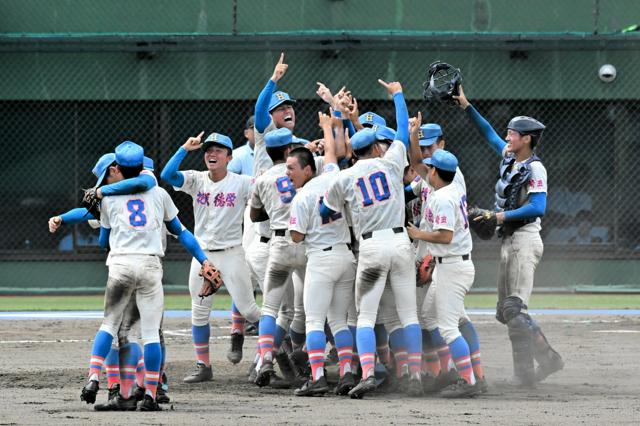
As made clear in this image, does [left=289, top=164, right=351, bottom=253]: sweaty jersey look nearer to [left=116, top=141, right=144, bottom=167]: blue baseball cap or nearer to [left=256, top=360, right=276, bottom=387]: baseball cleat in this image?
[left=256, top=360, right=276, bottom=387]: baseball cleat

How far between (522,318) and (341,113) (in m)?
2.26

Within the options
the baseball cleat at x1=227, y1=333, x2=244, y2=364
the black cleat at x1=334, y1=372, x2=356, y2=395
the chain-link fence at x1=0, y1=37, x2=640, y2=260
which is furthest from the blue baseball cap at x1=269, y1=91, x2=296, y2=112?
the chain-link fence at x1=0, y1=37, x2=640, y2=260

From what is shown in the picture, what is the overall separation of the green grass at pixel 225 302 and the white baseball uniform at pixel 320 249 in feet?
25.1

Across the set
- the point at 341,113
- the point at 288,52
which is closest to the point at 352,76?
the point at 288,52

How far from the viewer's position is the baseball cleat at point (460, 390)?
9.78 m

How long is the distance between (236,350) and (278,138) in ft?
6.83

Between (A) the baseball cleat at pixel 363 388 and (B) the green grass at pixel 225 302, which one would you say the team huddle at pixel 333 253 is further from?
(B) the green grass at pixel 225 302

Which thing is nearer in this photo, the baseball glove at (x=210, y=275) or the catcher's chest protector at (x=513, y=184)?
the baseball glove at (x=210, y=275)

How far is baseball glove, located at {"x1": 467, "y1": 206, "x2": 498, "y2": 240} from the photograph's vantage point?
10586 mm

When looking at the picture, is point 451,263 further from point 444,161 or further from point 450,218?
point 444,161

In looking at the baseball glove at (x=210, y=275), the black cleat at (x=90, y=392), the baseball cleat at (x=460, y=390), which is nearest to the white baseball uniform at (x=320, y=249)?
the baseball glove at (x=210, y=275)

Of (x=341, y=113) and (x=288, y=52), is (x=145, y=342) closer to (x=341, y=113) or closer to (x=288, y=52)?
(x=341, y=113)

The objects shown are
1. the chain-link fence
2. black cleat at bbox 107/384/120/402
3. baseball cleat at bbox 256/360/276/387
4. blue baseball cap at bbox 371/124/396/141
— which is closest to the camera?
black cleat at bbox 107/384/120/402

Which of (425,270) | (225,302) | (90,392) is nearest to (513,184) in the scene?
(425,270)
